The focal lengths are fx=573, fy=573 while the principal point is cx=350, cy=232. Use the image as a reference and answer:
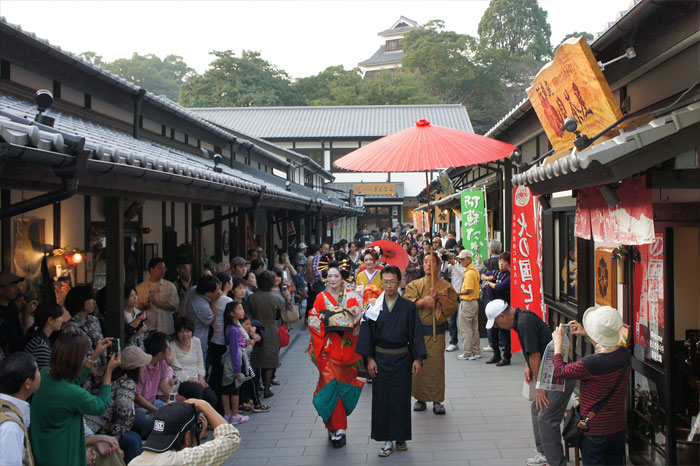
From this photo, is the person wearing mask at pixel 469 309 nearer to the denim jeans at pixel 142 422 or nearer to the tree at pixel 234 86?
the denim jeans at pixel 142 422

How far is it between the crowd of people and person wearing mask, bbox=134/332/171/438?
0.01m

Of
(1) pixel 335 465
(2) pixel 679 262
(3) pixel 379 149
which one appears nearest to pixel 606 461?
(2) pixel 679 262

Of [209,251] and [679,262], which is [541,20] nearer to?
[209,251]

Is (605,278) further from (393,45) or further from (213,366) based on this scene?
(393,45)

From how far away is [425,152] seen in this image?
6285 millimetres

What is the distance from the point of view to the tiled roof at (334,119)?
38.2 m

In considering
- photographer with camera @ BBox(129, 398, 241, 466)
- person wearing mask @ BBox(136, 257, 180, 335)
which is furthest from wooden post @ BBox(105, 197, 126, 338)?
photographer with camera @ BBox(129, 398, 241, 466)

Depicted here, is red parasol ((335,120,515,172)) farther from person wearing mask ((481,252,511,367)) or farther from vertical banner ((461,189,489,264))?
vertical banner ((461,189,489,264))

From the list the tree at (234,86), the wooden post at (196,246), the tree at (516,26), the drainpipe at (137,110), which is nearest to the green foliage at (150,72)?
the tree at (234,86)

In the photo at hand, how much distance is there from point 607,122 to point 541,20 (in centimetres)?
5734

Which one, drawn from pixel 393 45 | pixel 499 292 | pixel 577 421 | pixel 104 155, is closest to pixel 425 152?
pixel 577 421

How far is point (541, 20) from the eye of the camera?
185ft

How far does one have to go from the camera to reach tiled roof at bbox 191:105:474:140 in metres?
38.2

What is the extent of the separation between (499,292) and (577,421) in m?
5.00
